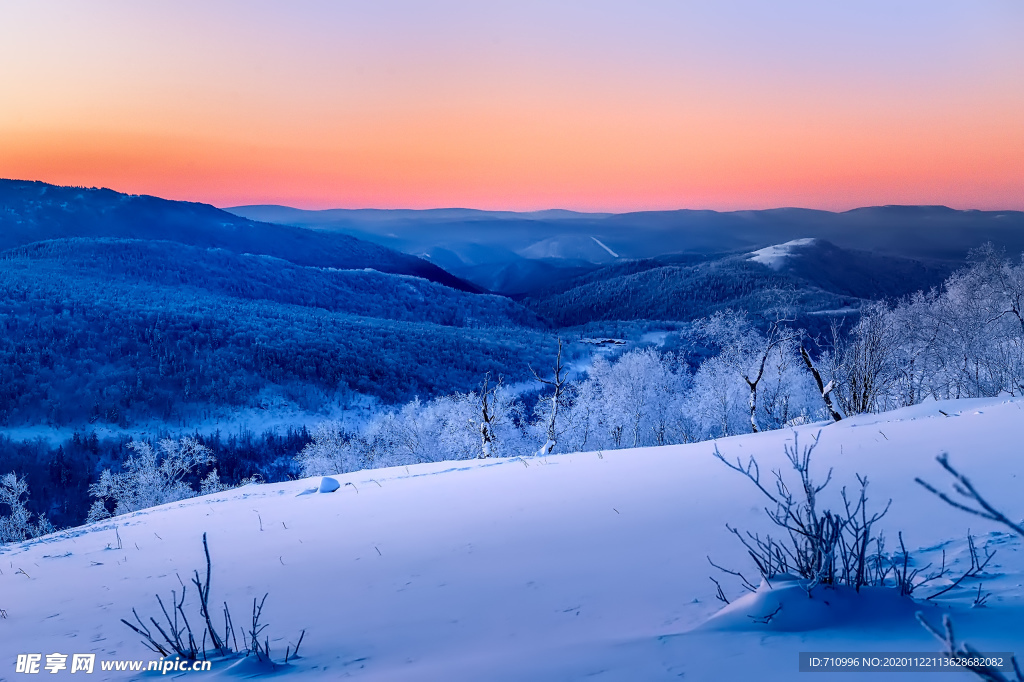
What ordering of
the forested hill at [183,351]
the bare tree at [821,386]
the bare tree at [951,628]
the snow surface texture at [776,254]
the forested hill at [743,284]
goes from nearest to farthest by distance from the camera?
the bare tree at [951,628] → the bare tree at [821,386] → the forested hill at [183,351] → the forested hill at [743,284] → the snow surface texture at [776,254]

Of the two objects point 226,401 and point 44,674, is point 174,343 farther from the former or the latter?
point 44,674

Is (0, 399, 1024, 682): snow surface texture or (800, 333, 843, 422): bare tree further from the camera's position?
(800, 333, 843, 422): bare tree

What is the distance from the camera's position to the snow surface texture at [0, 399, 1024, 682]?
9.36ft

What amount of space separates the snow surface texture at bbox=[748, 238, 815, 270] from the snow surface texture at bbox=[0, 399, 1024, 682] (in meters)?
178

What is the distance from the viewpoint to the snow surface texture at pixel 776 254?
173 metres

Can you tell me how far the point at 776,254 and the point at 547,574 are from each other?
7926 inches

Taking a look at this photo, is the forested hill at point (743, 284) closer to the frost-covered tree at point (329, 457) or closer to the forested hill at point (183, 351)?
the forested hill at point (183, 351)

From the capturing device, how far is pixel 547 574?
4367 millimetres

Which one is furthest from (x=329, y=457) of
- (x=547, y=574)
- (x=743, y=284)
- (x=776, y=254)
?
(x=776, y=254)

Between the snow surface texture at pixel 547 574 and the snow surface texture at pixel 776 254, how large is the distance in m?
A: 178

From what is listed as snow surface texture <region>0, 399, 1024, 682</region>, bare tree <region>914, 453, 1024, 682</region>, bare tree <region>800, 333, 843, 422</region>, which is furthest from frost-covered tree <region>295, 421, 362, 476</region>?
bare tree <region>914, 453, 1024, 682</region>

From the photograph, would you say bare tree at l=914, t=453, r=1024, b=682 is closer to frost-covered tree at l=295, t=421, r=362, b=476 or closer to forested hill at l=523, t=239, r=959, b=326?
frost-covered tree at l=295, t=421, r=362, b=476

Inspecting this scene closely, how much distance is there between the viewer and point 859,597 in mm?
2963

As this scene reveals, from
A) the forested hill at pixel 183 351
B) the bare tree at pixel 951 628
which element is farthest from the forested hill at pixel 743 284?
the bare tree at pixel 951 628
